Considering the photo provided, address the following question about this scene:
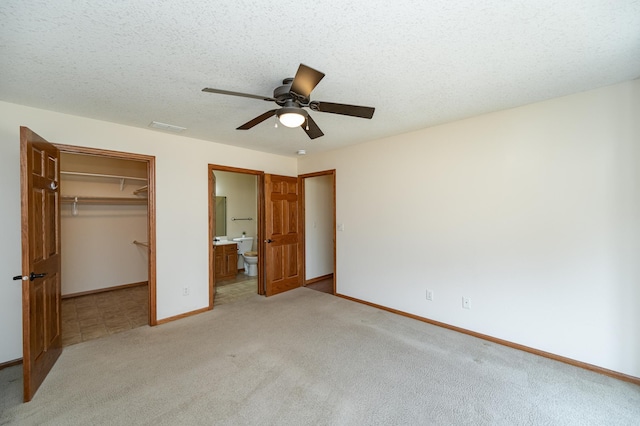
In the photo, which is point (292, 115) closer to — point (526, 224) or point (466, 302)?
point (526, 224)

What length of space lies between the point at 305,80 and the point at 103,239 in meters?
5.01

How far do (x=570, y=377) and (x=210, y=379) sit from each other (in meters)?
2.99

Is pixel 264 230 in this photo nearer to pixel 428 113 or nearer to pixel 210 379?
pixel 210 379

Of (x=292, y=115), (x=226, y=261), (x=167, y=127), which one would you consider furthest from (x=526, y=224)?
(x=226, y=261)

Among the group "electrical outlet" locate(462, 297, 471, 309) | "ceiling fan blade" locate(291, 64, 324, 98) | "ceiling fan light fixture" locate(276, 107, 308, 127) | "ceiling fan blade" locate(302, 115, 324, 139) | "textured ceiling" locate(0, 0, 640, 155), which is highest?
"textured ceiling" locate(0, 0, 640, 155)

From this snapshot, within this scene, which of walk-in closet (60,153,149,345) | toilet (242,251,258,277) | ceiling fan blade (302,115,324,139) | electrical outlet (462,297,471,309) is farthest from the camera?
toilet (242,251,258,277)

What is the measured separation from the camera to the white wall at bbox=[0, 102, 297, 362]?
2.52 m

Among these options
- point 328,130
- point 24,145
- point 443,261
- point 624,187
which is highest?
point 328,130

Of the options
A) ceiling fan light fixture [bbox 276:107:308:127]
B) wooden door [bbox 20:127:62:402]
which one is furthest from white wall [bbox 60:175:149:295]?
ceiling fan light fixture [bbox 276:107:308:127]

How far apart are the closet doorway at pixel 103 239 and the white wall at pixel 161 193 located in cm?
68

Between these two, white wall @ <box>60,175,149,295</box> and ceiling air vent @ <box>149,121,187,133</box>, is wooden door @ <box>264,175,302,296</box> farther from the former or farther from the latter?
white wall @ <box>60,175,149,295</box>

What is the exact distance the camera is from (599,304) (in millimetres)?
2328

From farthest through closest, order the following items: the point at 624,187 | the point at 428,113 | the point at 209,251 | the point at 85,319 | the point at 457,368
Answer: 1. the point at 209,251
2. the point at 85,319
3. the point at 428,113
4. the point at 457,368
5. the point at 624,187

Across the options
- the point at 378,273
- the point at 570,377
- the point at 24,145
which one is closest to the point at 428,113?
the point at 378,273
